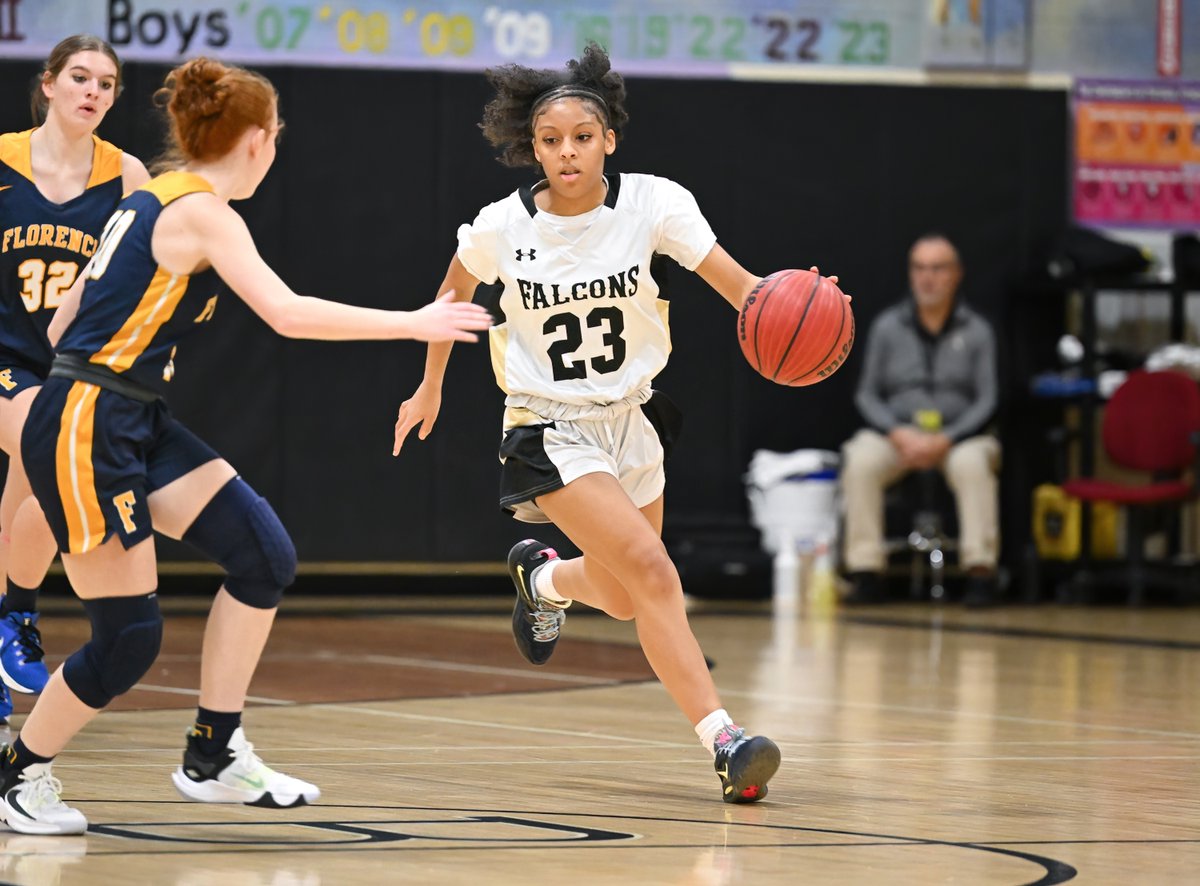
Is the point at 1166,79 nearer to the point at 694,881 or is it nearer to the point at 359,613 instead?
the point at 359,613

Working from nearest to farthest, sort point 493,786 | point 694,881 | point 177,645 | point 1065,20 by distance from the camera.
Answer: point 694,881
point 493,786
point 177,645
point 1065,20

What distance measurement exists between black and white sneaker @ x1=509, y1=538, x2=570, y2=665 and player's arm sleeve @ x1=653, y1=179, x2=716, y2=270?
976 millimetres

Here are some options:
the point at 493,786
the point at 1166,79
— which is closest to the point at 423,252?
the point at 1166,79

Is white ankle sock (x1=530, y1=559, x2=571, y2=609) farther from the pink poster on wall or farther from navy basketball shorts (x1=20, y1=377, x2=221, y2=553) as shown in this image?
the pink poster on wall

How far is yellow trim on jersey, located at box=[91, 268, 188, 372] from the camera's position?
11.8ft

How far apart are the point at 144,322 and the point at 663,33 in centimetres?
713

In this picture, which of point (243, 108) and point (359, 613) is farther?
point (359, 613)

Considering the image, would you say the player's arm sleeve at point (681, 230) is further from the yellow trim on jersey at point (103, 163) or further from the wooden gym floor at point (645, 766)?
the yellow trim on jersey at point (103, 163)

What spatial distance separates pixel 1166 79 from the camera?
10.9 m

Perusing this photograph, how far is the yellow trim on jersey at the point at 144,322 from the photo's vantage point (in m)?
3.59

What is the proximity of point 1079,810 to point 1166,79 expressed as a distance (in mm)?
7557

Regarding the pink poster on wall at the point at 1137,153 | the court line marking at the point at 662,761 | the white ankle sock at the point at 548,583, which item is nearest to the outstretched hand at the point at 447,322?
the court line marking at the point at 662,761

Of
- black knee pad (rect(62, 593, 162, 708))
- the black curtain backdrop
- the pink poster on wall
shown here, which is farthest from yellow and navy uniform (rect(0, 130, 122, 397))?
the pink poster on wall

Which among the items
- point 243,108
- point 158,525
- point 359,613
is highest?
point 243,108
